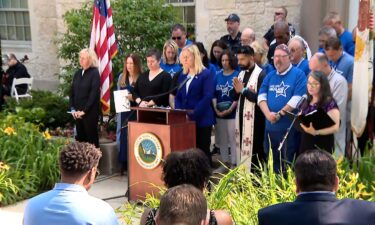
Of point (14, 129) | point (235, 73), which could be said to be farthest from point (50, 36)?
point (235, 73)

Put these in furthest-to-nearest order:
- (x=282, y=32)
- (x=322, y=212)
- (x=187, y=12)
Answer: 1. (x=187, y=12)
2. (x=282, y=32)
3. (x=322, y=212)

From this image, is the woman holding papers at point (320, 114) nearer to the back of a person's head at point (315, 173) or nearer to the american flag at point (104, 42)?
the back of a person's head at point (315, 173)

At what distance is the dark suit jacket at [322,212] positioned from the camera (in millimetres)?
2814

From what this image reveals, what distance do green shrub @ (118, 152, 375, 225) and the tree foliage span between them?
4.40m

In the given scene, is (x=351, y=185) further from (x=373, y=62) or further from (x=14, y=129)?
(x=14, y=129)

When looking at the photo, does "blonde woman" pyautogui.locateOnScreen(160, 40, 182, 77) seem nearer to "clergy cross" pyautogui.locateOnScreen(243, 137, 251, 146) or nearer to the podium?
the podium

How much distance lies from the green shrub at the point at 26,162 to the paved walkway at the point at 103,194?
19cm

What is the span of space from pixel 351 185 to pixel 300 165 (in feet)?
5.52

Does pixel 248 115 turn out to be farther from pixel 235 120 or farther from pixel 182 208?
pixel 182 208

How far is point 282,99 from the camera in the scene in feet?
20.1

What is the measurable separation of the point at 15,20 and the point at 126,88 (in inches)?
355

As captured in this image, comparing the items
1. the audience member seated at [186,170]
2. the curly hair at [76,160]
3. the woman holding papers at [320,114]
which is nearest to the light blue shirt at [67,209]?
the curly hair at [76,160]

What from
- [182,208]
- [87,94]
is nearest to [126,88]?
[87,94]

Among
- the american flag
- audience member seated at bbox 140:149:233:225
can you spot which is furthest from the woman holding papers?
the american flag
